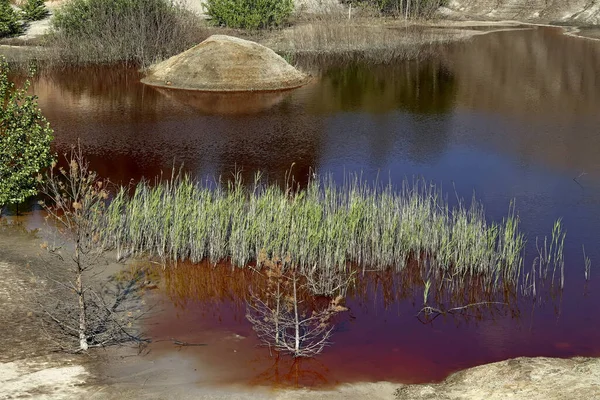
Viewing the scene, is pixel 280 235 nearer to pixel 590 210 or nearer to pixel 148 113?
pixel 590 210

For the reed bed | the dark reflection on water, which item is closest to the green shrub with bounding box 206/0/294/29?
the reed bed

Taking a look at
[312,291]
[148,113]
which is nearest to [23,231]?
[312,291]

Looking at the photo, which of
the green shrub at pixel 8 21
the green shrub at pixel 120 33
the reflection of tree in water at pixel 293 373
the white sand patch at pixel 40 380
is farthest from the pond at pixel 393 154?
the green shrub at pixel 8 21

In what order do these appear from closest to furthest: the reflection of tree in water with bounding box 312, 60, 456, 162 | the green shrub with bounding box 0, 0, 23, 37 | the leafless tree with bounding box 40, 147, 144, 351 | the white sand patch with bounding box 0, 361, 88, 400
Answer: the white sand patch with bounding box 0, 361, 88, 400 → the leafless tree with bounding box 40, 147, 144, 351 → the reflection of tree in water with bounding box 312, 60, 456, 162 → the green shrub with bounding box 0, 0, 23, 37

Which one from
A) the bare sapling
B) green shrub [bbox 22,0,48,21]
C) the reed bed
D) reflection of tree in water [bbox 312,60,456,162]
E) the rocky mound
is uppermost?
green shrub [bbox 22,0,48,21]

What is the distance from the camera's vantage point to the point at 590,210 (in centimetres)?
2014

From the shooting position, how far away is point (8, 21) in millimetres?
46375

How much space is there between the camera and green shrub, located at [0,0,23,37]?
4600 centimetres

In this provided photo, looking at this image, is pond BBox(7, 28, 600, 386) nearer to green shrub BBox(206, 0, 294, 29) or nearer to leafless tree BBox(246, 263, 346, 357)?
leafless tree BBox(246, 263, 346, 357)

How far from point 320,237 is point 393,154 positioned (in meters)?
9.25

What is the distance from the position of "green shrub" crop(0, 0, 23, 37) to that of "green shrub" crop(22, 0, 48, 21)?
179 centimetres

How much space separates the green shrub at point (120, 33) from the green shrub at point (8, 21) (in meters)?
5.63

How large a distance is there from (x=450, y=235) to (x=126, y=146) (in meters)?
12.9

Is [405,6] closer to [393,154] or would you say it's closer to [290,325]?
[393,154]
